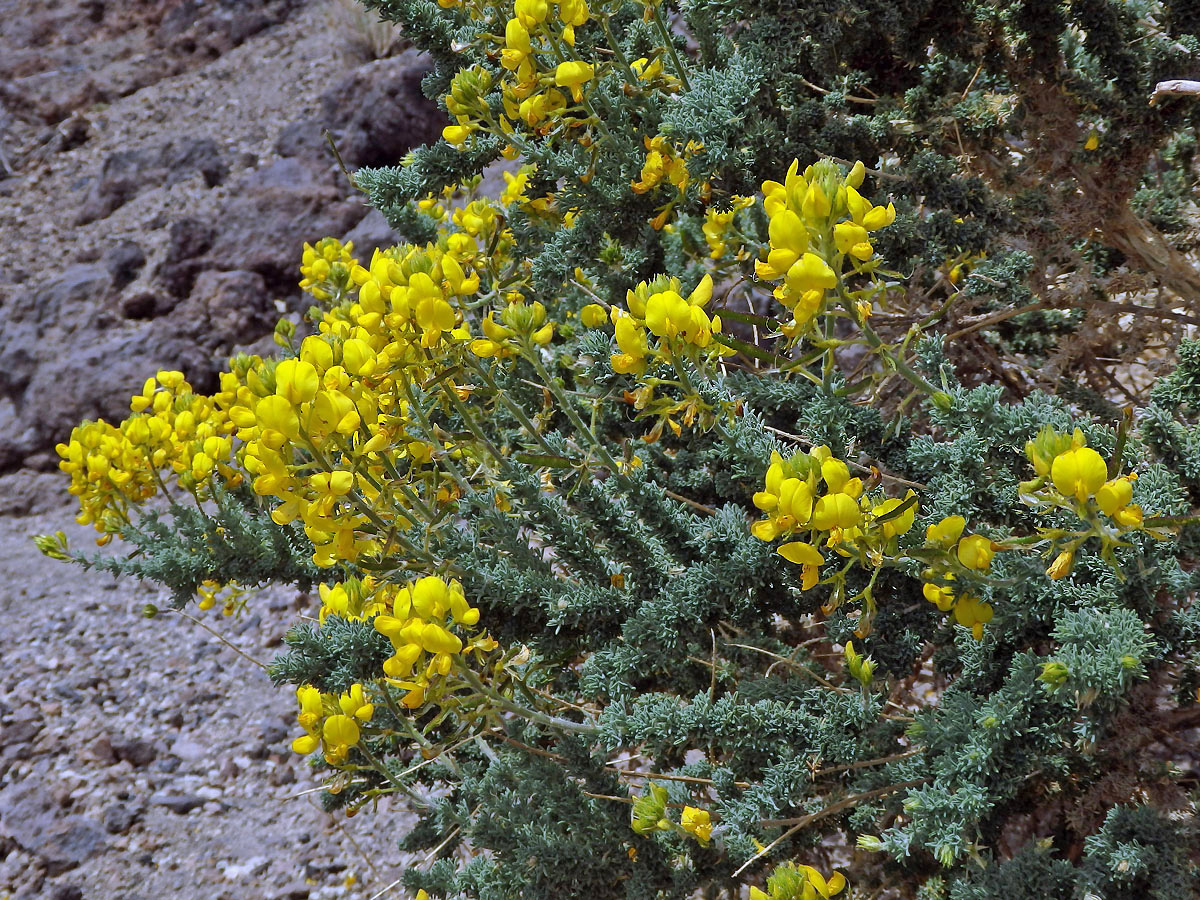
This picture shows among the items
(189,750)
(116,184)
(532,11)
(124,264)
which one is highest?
(532,11)

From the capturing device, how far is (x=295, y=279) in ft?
18.5

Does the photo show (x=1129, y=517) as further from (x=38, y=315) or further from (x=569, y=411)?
(x=38, y=315)

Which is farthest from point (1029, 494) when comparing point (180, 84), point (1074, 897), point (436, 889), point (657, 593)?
point (180, 84)

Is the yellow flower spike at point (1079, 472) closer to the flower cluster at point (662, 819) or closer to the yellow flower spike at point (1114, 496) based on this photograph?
the yellow flower spike at point (1114, 496)

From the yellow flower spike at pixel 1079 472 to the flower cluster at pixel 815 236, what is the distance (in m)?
0.29

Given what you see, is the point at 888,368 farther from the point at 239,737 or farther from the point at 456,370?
the point at 239,737

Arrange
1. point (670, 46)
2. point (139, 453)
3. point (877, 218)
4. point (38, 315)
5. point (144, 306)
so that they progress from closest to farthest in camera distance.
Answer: point (877, 218), point (670, 46), point (139, 453), point (144, 306), point (38, 315)

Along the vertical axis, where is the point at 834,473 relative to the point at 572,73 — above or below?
below

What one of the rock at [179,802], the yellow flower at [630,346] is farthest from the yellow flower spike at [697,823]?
the rock at [179,802]

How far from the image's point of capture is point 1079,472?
0.91 meters

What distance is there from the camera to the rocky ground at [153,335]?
102 inches

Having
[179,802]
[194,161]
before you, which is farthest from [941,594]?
[194,161]

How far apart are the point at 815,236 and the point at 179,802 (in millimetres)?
2634

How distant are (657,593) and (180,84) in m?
8.85
